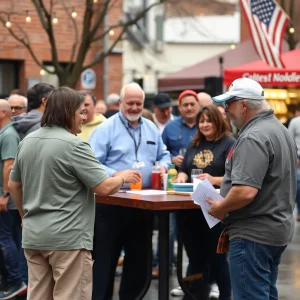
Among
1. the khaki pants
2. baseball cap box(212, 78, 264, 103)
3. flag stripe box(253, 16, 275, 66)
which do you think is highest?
flag stripe box(253, 16, 275, 66)

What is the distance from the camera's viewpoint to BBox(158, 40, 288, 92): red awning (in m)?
22.6

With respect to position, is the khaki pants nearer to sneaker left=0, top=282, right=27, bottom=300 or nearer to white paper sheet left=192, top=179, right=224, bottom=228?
white paper sheet left=192, top=179, right=224, bottom=228

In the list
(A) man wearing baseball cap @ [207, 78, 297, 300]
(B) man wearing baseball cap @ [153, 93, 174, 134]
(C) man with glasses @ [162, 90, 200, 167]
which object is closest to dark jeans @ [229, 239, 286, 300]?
(A) man wearing baseball cap @ [207, 78, 297, 300]

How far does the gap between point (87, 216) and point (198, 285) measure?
96.1 inches

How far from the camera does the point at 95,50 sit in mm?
24625

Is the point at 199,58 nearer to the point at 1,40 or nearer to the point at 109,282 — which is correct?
the point at 1,40

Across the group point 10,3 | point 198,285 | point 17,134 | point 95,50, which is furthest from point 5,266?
point 95,50

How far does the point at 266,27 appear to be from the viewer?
15914 millimetres

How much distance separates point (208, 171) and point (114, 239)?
1.05 metres

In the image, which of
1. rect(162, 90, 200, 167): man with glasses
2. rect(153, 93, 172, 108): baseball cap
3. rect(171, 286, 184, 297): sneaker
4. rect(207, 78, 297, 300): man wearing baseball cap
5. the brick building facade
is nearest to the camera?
rect(207, 78, 297, 300): man wearing baseball cap

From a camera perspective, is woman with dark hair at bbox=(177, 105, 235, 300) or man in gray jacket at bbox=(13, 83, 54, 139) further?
man in gray jacket at bbox=(13, 83, 54, 139)

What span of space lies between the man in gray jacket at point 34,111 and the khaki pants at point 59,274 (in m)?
2.67

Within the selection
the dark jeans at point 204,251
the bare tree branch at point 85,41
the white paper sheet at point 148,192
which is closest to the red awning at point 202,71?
the bare tree branch at point 85,41

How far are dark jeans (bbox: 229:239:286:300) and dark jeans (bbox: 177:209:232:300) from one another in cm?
234
